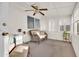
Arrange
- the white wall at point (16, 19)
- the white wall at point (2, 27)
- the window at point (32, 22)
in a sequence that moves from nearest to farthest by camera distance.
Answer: the white wall at point (2, 27) < the white wall at point (16, 19) < the window at point (32, 22)

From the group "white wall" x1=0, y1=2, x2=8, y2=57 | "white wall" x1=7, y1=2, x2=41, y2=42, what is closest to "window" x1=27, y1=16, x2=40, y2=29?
Answer: "white wall" x1=7, y1=2, x2=41, y2=42

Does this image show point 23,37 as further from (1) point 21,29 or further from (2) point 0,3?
(2) point 0,3

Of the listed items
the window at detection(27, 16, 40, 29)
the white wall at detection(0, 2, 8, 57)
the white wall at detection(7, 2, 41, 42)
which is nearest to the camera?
the white wall at detection(0, 2, 8, 57)

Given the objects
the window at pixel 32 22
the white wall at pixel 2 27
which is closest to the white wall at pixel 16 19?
the window at pixel 32 22

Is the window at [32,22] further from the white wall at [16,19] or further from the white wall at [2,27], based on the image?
the white wall at [2,27]

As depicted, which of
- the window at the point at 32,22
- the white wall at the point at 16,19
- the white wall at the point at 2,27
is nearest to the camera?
the white wall at the point at 2,27

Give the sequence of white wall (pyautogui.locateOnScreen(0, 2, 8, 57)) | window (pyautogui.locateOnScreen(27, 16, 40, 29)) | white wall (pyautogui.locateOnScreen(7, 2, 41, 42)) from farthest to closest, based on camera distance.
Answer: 1. window (pyautogui.locateOnScreen(27, 16, 40, 29))
2. white wall (pyautogui.locateOnScreen(7, 2, 41, 42))
3. white wall (pyautogui.locateOnScreen(0, 2, 8, 57))

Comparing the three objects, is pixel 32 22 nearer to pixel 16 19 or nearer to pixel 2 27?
pixel 16 19

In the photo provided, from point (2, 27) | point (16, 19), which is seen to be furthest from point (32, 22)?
point (2, 27)

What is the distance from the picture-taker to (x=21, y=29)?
6105 millimetres

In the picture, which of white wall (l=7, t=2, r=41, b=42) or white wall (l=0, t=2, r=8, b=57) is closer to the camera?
white wall (l=0, t=2, r=8, b=57)

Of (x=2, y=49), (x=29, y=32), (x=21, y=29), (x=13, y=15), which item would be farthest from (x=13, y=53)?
(x=29, y=32)

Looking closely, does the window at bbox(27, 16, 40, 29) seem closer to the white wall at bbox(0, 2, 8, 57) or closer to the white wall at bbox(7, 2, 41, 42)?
the white wall at bbox(7, 2, 41, 42)

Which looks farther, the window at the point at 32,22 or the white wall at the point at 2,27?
the window at the point at 32,22
